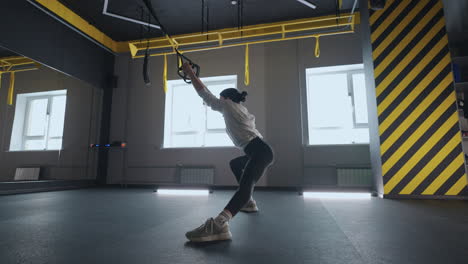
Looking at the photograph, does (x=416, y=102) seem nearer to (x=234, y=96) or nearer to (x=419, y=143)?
(x=419, y=143)

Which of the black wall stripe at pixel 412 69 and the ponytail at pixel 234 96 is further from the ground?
the black wall stripe at pixel 412 69

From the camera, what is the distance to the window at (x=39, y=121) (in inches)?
178

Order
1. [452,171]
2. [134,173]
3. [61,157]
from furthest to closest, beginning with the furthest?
[134,173] → [61,157] → [452,171]

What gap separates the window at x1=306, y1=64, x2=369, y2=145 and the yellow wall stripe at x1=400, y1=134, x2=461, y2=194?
1.63m

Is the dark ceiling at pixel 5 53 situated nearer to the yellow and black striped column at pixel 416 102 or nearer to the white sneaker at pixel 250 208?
the white sneaker at pixel 250 208

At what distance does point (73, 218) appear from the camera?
2205 millimetres

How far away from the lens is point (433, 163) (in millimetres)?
3408

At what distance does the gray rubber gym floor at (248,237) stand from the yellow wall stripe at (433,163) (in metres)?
0.97

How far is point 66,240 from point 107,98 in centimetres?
536

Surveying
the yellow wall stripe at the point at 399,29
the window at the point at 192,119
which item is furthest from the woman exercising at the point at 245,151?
the window at the point at 192,119

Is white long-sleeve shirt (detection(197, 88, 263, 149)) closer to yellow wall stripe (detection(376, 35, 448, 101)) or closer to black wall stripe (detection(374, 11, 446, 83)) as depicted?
yellow wall stripe (detection(376, 35, 448, 101))

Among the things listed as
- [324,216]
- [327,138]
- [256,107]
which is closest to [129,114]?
[256,107]

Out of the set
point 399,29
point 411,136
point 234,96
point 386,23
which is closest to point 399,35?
point 399,29

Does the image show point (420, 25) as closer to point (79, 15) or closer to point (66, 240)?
point (66, 240)
